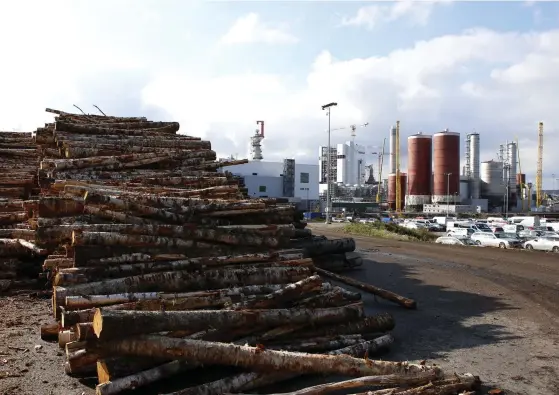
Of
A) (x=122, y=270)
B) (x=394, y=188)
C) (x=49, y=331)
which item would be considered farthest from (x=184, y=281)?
(x=394, y=188)

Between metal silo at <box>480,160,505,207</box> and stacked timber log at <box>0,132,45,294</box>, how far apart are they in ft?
274

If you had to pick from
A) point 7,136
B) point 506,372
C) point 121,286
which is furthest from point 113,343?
point 7,136

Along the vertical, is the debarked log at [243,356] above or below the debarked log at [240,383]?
above

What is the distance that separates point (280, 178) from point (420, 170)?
28299 millimetres

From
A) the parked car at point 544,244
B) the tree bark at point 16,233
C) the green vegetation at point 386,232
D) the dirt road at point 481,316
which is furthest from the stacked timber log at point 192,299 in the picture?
the green vegetation at point 386,232

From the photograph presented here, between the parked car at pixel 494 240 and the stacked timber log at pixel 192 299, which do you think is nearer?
the stacked timber log at pixel 192 299

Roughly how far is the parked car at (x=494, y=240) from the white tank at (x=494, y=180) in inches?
2343

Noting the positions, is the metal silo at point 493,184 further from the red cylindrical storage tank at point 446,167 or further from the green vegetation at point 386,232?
the green vegetation at point 386,232

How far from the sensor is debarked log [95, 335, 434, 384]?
4.71 meters

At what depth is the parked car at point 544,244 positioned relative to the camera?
2698cm

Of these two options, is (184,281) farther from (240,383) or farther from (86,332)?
(240,383)

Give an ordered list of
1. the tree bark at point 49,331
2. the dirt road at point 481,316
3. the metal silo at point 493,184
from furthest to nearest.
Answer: the metal silo at point 493,184 → the tree bark at point 49,331 → the dirt road at point 481,316

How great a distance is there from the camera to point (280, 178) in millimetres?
66750

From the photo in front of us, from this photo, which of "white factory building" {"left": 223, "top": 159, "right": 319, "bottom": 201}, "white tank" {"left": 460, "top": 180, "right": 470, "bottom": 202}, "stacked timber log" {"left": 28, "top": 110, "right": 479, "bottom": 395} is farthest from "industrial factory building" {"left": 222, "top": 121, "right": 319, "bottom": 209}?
"stacked timber log" {"left": 28, "top": 110, "right": 479, "bottom": 395}
